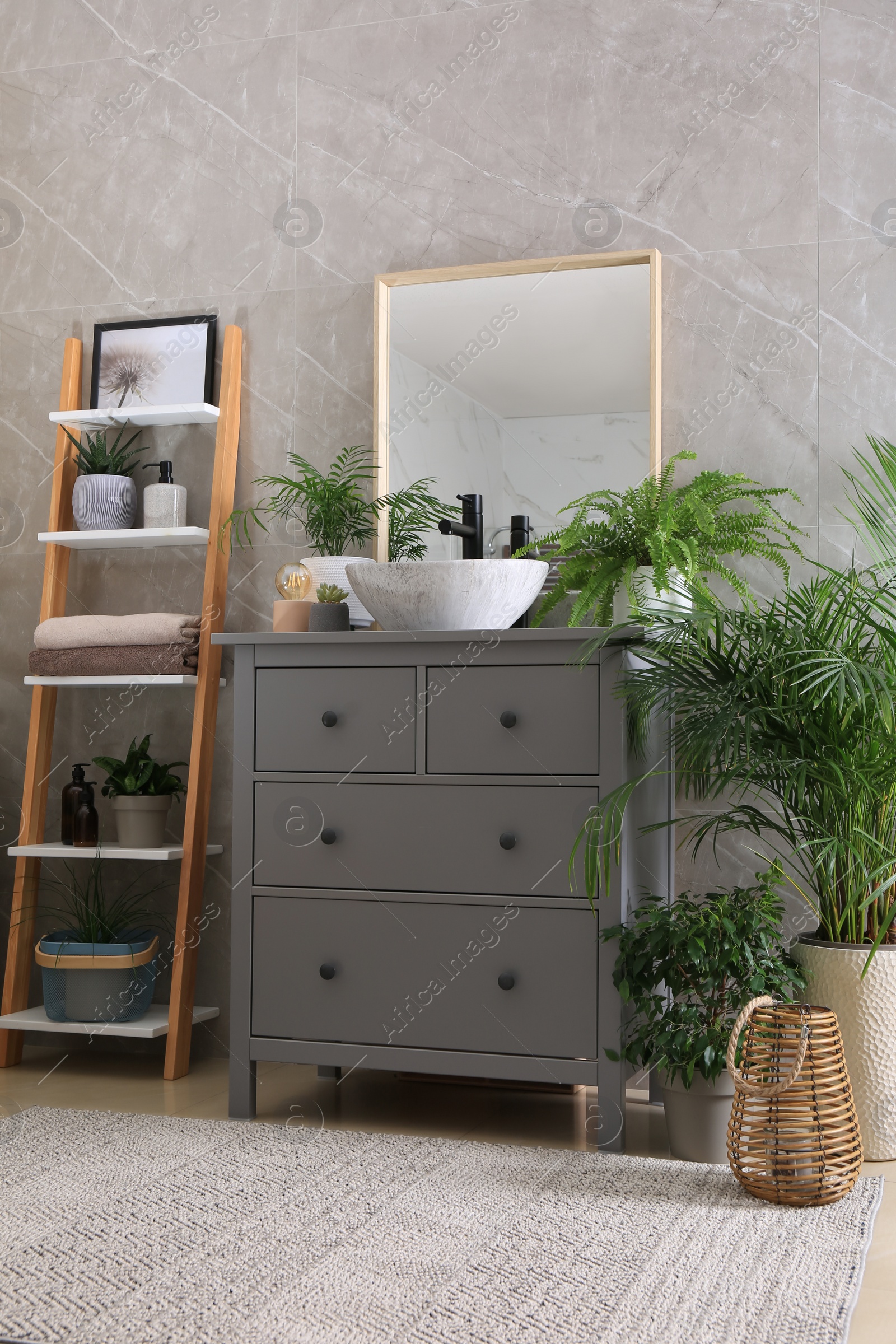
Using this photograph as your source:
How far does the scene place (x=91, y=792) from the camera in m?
2.88

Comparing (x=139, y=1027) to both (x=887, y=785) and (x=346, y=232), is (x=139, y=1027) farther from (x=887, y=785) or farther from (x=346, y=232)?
(x=346, y=232)

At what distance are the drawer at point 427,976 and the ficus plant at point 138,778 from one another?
607 mm

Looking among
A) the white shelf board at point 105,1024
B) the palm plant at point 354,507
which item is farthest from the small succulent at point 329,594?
the white shelf board at point 105,1024

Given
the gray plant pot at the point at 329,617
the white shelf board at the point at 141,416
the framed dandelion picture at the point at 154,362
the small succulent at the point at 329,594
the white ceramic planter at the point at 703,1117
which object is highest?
the framed dandelion picture at the point at 154,362

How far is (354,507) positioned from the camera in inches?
107

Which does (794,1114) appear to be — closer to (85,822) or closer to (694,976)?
(694,976)

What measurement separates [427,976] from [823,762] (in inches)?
32.1

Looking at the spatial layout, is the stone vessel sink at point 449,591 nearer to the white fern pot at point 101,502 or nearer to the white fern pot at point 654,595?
the white fern pot at point 654,595

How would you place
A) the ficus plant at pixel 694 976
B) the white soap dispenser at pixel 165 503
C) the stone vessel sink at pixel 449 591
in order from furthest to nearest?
the white soap dispenser at pixel 165 503, the stone vessel sink at pixel 449 591, the ficus plant at pixel 694 976

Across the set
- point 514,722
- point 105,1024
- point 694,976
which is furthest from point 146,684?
Answer: point 694,976

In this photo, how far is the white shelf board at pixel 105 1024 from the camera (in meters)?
2.71

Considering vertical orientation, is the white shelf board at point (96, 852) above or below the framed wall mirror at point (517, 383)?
below

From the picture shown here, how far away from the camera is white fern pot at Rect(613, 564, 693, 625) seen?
2.28 meters

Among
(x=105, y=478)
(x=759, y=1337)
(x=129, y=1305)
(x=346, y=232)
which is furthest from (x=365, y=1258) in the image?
(x=346, y=232)
